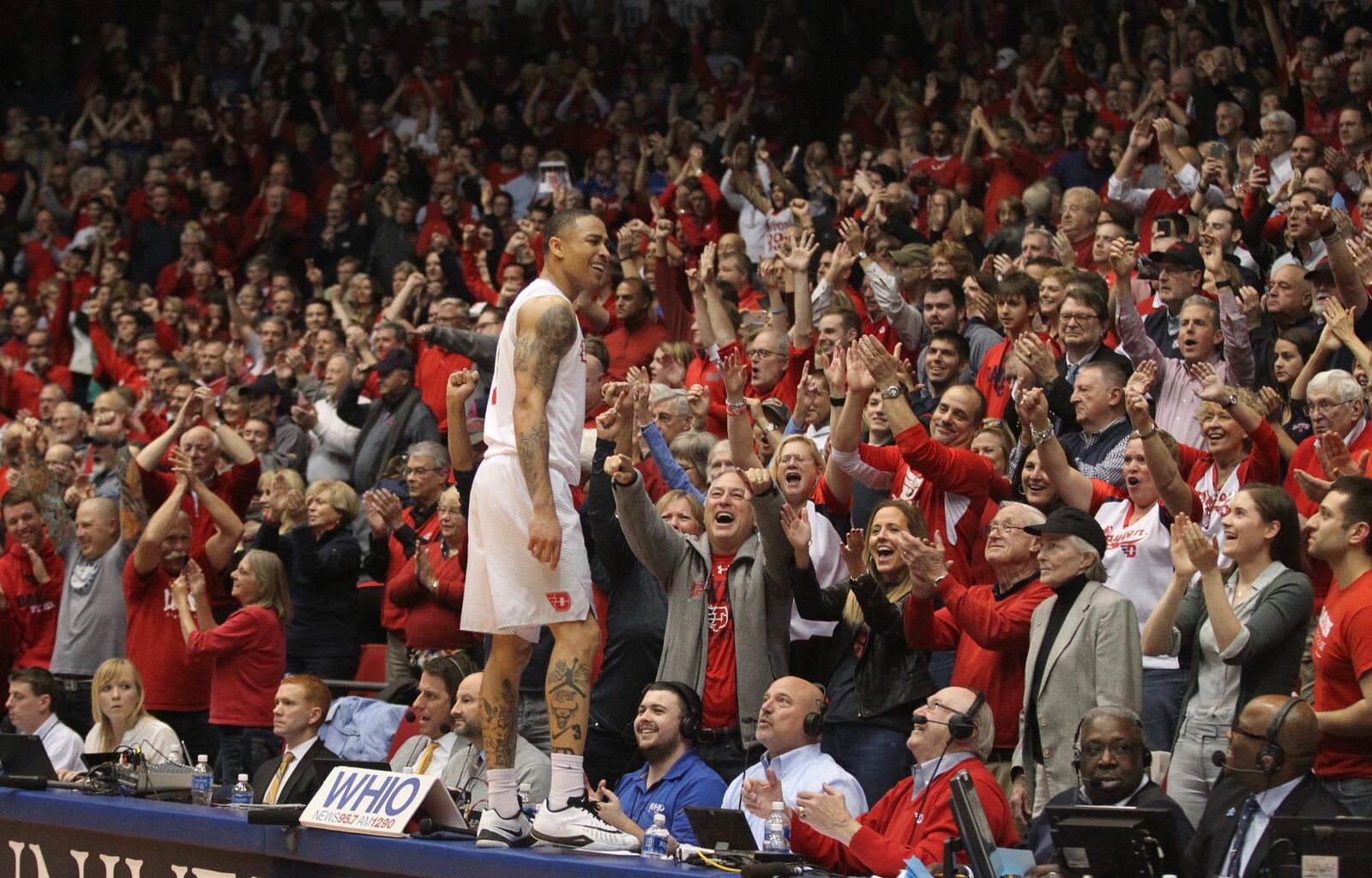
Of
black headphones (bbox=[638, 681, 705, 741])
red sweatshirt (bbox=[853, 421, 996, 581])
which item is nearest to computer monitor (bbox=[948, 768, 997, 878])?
black headphones (bbox=[638, 681, 705, 741])

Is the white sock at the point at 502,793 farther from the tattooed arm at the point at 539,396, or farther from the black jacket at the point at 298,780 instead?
the black jacket at the point at 298,780

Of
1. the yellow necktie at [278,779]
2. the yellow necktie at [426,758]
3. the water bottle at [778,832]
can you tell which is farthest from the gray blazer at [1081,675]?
the yellow necktie at [278,779]

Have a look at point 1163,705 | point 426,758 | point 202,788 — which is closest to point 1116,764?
point 1163,705

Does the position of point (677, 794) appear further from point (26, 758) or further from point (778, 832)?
point (26, 758)

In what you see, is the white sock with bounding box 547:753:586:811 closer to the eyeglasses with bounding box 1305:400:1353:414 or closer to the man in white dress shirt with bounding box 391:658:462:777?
the man in white dress shirt with bounding box 391:658:462:777

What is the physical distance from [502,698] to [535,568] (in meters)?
0.48

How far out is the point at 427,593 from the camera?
8.95 meters

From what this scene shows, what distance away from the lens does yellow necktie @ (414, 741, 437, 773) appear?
305 inches

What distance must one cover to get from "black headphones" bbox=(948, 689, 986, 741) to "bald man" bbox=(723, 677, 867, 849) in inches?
22.2

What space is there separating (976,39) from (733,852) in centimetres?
1237

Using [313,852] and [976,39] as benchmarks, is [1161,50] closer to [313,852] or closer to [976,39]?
[976,39]

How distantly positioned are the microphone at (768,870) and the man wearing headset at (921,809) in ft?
1.09

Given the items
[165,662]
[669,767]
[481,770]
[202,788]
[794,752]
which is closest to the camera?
[794,752]

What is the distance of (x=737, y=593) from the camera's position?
740 centimetres
